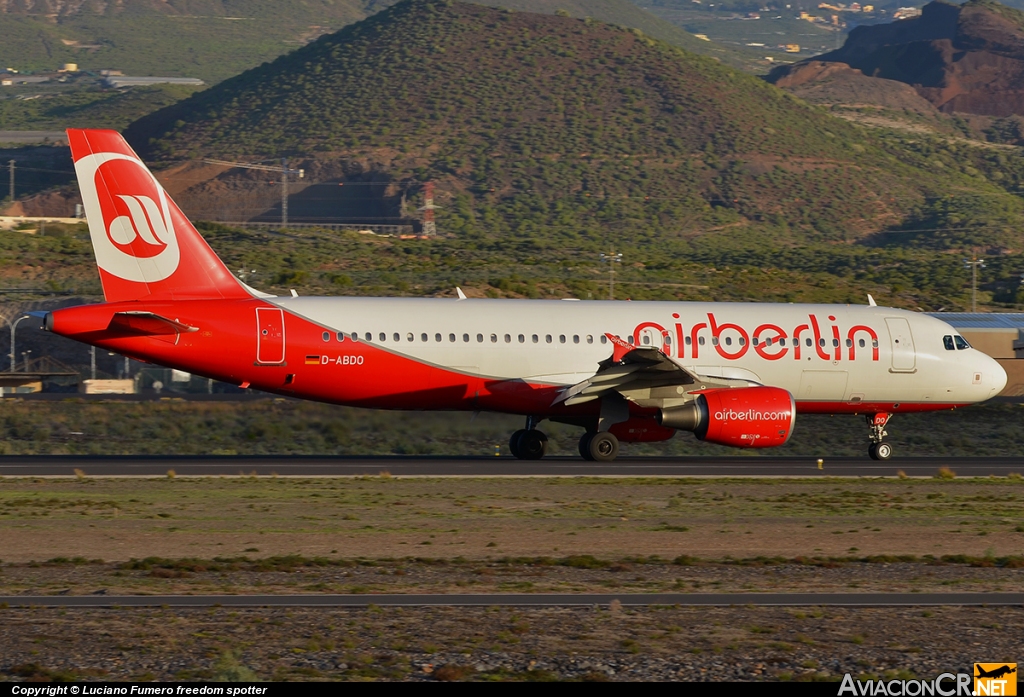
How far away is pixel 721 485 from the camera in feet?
83.7

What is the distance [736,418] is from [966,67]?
16786 centimetres

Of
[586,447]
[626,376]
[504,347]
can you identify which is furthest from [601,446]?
[504,347]

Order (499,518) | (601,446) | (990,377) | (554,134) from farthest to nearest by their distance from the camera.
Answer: (554,134)
(990,377)
(601,446)
(499,518)

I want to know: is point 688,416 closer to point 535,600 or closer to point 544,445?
point 544,445

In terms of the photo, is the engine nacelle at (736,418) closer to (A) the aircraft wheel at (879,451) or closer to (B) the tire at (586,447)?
(B) the tire at (586,447)

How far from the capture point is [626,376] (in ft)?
93.5

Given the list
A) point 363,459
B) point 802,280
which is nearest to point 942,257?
point 802,280

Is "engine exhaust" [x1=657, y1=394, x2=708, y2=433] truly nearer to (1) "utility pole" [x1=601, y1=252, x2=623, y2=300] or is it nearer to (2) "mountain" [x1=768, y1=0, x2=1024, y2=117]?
(1) "utility pole" [x1=601, y1=252, x2=623, y2=300]

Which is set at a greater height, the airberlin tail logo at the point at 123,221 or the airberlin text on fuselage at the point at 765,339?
the airberlin tail logo at the point at 123,221

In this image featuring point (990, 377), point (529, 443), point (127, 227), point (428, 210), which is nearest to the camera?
point (127, 227)

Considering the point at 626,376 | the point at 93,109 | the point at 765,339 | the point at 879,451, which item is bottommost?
the point at 879,451

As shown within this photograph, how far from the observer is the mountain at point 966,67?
582 feet

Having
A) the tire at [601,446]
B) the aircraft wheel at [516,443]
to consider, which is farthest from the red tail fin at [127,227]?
the tire at [601,446]

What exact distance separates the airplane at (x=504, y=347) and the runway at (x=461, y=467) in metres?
0.91
